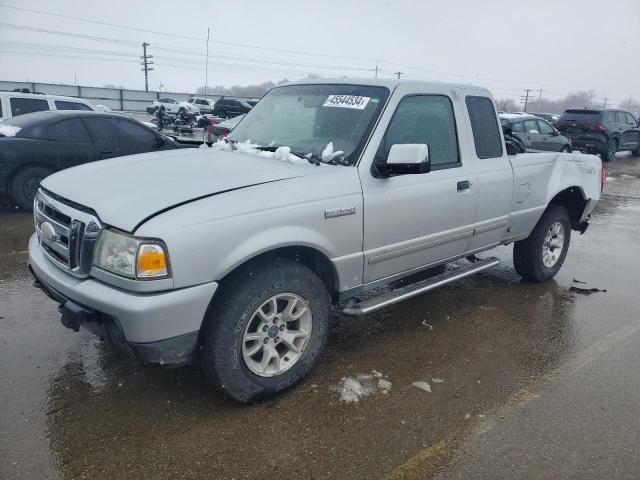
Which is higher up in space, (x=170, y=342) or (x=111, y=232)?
(x=111, y=232)

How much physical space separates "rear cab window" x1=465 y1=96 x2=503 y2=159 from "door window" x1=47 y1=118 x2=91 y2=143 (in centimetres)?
602

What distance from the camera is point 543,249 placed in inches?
208

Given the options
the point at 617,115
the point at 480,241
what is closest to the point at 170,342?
the point at 480,241

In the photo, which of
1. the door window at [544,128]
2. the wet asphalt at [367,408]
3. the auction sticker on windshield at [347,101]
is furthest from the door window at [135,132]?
the door window at [544,128]

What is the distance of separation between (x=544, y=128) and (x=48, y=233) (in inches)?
621

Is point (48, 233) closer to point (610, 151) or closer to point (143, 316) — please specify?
point (143, 316)

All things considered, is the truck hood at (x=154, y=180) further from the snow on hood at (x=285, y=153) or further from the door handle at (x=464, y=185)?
the door handle at (x=464, y=185)

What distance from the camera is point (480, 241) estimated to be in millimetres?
4344

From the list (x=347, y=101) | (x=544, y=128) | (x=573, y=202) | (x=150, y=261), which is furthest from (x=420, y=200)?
(x=544, y=128)

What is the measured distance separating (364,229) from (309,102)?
1226 mm

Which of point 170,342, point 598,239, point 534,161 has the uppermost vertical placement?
point 534,161

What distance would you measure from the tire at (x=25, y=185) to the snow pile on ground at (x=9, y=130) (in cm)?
52

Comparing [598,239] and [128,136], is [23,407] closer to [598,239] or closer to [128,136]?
[128,136]

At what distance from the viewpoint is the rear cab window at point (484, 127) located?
166 inches
